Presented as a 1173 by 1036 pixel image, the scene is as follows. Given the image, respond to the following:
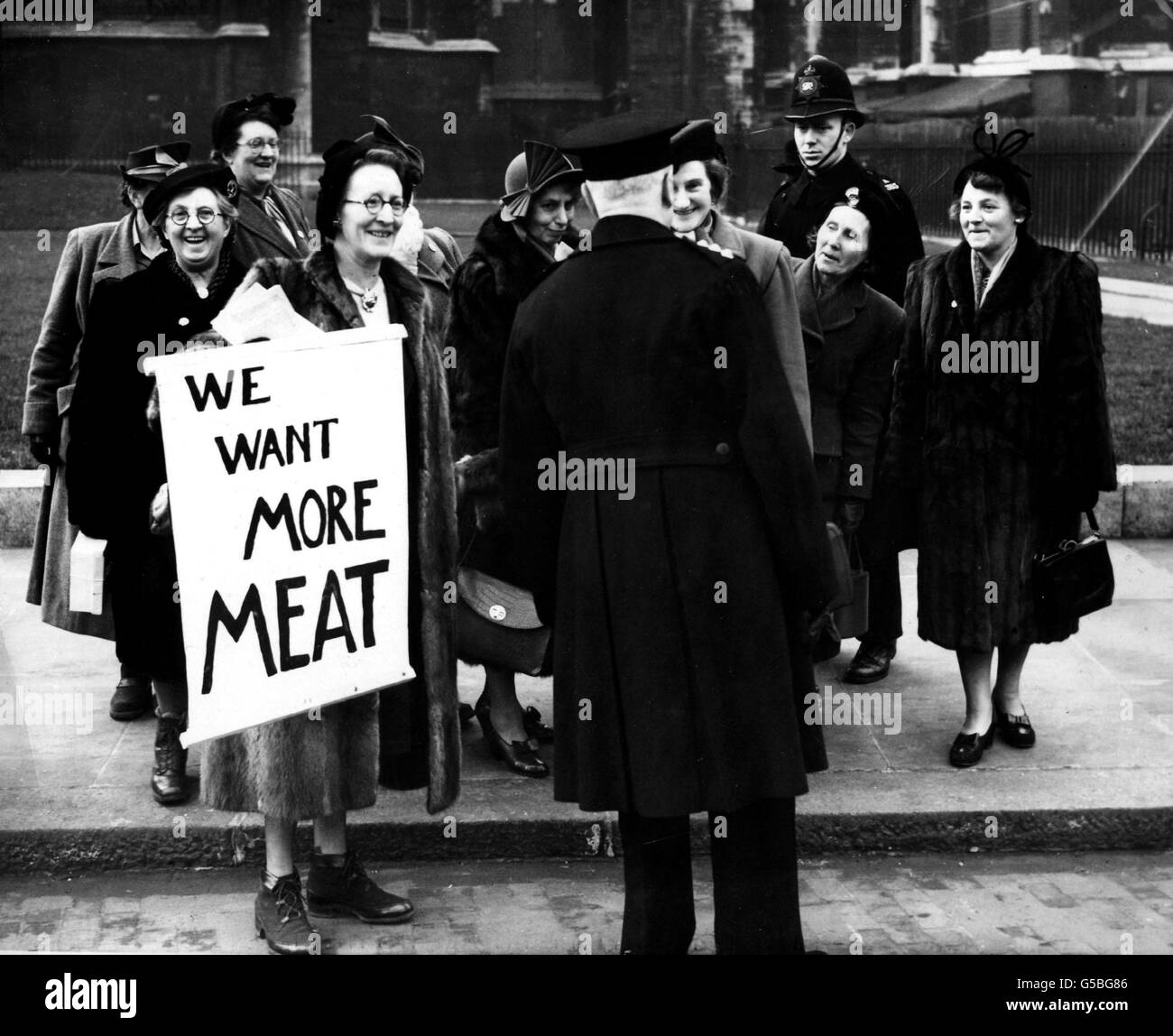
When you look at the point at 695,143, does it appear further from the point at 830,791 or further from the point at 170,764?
the point at 170,764

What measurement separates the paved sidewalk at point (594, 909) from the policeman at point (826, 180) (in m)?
2.20

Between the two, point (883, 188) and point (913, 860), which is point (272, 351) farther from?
point (883, 188)

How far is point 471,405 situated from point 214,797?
1.52 meters

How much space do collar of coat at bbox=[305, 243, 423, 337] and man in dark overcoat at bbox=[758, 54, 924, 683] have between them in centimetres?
215

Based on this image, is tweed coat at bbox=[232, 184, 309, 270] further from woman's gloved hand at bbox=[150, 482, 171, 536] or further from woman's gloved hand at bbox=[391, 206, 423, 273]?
woman's gloved hand at bbox=[150, 482, 171, 536]

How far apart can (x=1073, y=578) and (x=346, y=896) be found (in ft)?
8.15

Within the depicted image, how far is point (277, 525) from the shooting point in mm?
4449

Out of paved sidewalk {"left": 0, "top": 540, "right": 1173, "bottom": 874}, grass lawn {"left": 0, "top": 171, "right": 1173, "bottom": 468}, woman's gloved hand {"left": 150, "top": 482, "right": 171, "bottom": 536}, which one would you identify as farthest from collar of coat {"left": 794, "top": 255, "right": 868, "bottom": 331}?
grass lawn {"left": 0, "top": 171, "right": 1173, "bottom": 468}

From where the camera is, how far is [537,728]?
6090 millimetres

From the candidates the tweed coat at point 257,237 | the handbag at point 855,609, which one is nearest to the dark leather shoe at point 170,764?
the tweed coat at point 257,237

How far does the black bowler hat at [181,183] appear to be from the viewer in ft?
17.1

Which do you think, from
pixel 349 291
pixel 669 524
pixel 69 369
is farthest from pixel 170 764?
pixel 669 524

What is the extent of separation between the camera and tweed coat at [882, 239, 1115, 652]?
18.6ft

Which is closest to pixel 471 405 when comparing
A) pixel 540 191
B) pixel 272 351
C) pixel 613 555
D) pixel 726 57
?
pixel 540 191
